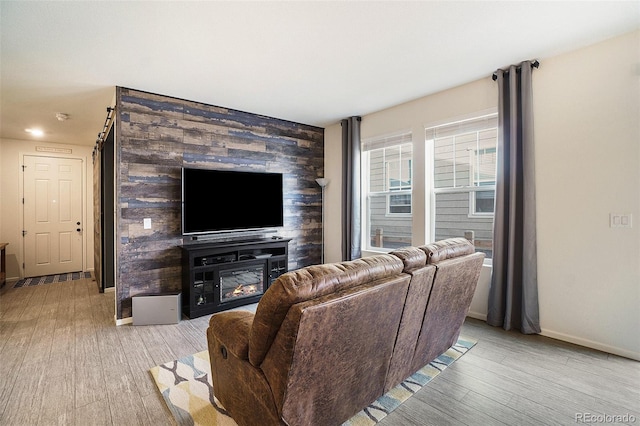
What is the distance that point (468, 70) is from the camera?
10.4 feet

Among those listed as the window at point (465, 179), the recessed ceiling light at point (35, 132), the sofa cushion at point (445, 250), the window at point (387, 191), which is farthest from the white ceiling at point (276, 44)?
the sofa cushion at point (445, 250)

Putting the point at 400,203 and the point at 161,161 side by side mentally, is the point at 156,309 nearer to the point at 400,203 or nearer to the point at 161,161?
the point at 161,161

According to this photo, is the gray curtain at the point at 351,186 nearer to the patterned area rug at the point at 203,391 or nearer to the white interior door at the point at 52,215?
the patterned area rug at the point at 203,391

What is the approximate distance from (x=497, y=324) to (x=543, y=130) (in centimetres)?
198

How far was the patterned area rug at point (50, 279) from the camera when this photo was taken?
17.1ft

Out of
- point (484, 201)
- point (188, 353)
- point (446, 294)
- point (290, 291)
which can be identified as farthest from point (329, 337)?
point (484, 201)

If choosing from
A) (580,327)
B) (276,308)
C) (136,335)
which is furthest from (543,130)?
(136,335)

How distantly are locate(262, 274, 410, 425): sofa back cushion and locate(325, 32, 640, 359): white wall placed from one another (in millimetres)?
2100

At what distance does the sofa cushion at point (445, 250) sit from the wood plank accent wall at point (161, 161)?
2799 mm

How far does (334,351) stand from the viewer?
1495 millimetres

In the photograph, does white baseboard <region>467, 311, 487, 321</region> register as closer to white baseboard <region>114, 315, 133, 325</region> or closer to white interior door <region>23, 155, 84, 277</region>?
white baseboard <region>114, 315, 133, 325</region>

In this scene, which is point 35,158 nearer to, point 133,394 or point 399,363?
point 133,394

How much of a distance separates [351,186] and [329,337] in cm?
346

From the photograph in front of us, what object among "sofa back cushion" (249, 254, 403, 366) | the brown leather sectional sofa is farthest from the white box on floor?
"sofa back cushion" (249, 254, 403, 366)
